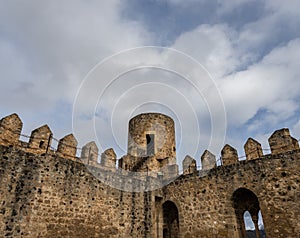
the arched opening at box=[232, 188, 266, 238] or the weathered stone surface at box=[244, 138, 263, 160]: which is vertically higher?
the weathered stone surface at box=[244, 138, 263, 160]

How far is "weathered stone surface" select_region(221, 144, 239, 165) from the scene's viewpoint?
11.3 m

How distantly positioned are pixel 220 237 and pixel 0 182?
884 cm

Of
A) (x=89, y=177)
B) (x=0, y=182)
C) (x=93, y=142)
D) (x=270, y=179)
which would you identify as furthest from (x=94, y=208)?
(x=270, y=179)

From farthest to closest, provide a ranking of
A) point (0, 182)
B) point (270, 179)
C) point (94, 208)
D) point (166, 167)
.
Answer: point (166, 167) < point (94, 208) < point (270, 179) < point (0, 182)

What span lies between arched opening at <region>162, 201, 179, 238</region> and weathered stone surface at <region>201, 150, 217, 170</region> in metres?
3.05

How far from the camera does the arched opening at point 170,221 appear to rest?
13117 mm

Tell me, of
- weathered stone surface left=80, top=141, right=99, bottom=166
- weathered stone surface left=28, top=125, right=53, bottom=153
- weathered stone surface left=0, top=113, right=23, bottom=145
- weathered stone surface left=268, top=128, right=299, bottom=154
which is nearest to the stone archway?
weathered stone surface left=268, top=128, right=299, bottom=154

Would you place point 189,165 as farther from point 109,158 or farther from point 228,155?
point 109,158

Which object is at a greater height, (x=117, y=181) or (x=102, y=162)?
(x=102, y=162)

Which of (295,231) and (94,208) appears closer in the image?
(295,231)

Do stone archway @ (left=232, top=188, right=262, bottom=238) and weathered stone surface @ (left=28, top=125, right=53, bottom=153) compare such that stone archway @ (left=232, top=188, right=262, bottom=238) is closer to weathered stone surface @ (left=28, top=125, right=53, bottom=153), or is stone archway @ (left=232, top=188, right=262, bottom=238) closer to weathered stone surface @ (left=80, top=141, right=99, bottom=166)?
weathered stone surface @ (left=80, top=141, right=99, bottom=166)

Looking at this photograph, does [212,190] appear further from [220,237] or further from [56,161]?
[56,161]

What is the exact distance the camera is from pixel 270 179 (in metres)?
9.70

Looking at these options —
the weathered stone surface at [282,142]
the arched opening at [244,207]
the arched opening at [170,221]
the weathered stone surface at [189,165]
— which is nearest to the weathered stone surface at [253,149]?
the weathered stone surface at [282,142]
